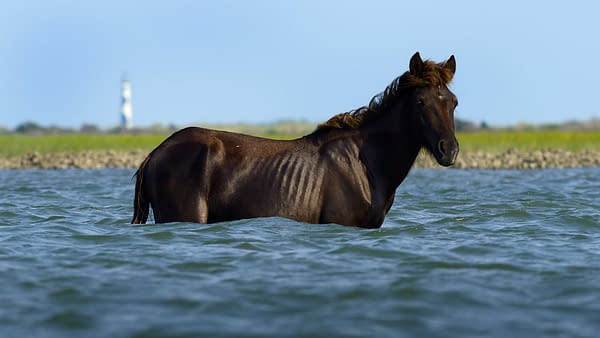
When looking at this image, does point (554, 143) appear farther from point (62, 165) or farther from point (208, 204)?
point (208, 204)

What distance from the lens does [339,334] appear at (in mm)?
5660

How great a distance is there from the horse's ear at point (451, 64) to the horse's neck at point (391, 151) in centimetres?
63

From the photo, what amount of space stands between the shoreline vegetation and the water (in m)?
15.6

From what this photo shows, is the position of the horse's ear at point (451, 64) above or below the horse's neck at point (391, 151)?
above

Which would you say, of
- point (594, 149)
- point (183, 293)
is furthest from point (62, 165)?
point (183, 293)

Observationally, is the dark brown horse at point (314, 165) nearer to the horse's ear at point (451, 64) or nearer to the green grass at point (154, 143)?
the horse's ear at point (451, 64)

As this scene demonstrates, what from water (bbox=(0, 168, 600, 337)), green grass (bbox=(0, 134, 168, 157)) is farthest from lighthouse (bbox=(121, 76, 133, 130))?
water (bbox=(0, 168, 600, 337))

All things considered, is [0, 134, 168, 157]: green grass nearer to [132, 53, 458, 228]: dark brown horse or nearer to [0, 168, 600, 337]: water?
[0, 168, 600, 337]: water

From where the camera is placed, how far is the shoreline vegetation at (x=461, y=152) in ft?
95.8

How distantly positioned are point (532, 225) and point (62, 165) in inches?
827

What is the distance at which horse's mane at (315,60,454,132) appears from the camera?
927 cm

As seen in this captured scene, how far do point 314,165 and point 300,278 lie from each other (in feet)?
7.87

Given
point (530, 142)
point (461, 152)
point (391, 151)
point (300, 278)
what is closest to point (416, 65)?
point (391, 151)

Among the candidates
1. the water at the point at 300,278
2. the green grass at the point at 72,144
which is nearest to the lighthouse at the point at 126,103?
the green grass at the point at 72,144
